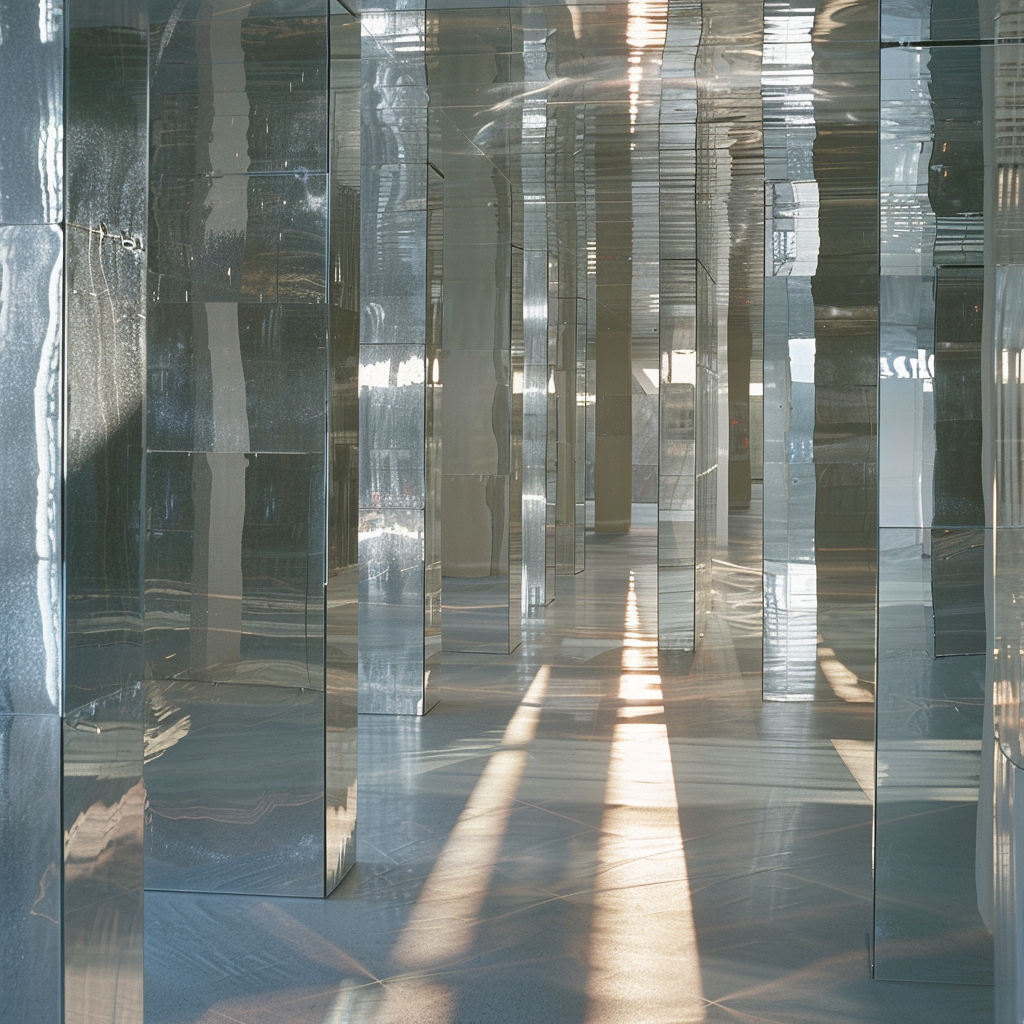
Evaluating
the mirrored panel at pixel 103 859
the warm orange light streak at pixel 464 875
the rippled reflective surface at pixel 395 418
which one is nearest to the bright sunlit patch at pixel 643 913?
the warm orange light streak at pixel 464 875

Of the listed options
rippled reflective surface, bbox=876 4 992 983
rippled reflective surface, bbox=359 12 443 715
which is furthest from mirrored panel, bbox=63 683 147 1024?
rippled reflective surface, bbox=359 12 443 715

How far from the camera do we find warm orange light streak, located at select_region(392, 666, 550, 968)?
462 centimetres

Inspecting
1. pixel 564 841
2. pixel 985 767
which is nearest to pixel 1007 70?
pixel 985 767

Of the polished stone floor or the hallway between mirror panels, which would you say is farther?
the polished stone floor

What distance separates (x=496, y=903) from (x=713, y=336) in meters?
9.79

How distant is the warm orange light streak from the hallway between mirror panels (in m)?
0.02

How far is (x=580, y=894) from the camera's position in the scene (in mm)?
5195

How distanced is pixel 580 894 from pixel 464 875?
0.50 m

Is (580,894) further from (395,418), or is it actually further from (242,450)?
(395,418)

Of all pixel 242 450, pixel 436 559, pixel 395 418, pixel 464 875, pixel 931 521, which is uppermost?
pixel 395 418

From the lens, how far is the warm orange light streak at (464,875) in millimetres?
4621

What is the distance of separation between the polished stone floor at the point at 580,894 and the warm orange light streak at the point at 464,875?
1 centimetres

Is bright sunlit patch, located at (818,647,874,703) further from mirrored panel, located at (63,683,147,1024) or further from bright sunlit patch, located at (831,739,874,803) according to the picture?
mirrored panel, located at (63,683,147,1024)

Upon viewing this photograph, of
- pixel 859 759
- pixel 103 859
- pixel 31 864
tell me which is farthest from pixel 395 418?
pixel 31 864
